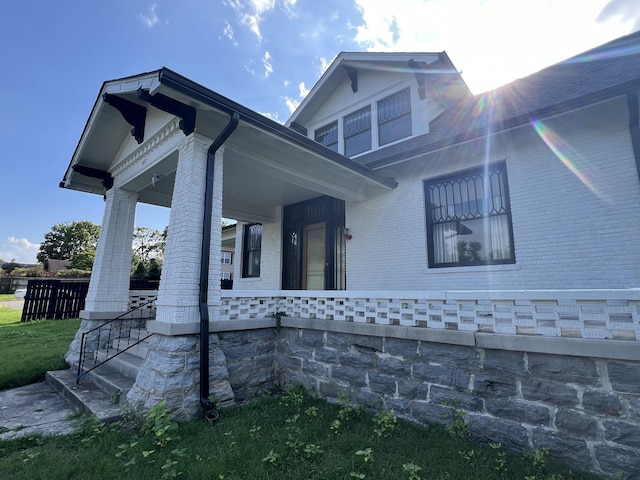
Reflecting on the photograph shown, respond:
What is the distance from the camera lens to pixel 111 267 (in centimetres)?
544

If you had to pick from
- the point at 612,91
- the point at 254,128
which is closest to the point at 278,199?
the point at 254,128

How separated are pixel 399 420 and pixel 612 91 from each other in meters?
4.33

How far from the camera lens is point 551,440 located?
7.68 ft

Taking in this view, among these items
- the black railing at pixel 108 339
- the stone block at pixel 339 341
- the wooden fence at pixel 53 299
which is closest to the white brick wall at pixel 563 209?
the stone block at pixel 339 341

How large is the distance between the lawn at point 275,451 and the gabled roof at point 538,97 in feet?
12.4

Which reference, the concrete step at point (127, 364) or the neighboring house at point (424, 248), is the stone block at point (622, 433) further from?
the concrete step at point (127, 364)

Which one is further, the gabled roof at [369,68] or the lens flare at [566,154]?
the gabled roof at [369,68]

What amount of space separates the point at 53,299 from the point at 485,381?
12902 mm

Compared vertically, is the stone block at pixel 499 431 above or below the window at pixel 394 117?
below

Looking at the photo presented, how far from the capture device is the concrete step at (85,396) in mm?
3237

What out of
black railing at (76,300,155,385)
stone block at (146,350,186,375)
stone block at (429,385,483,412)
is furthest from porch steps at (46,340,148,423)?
stone block at (429,385,483,412)

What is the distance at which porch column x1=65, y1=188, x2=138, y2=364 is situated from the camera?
207 inches

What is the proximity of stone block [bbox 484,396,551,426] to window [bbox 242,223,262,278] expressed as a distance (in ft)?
22.0

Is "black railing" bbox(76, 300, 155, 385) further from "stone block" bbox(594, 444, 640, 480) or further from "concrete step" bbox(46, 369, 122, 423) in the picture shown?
"stone block" bbox(594, 444, 640, 480)
